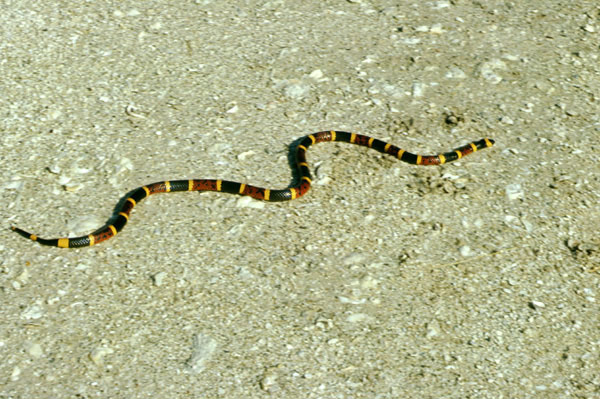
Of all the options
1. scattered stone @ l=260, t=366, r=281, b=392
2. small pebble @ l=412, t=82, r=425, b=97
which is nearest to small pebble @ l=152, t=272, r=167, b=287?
scattered stone @ l=260, t=366, r=281, b=392

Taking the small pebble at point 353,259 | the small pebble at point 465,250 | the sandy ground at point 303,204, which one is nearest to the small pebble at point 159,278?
the sandy ground at point 303,204

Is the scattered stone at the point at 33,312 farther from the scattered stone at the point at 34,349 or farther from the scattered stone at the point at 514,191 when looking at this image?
the scattered stone at the point at 514,191

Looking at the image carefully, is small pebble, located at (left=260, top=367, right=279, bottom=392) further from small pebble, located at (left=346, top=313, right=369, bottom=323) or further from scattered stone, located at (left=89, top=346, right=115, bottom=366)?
scattered stone, located at (left=89, top=346, right=115, bottom=366)

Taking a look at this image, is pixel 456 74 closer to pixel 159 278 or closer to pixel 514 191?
pixel 514 191

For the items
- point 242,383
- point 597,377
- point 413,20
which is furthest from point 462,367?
point 413,20

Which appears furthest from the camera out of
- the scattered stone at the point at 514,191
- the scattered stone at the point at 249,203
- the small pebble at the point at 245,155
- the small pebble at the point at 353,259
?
the small pebble at the point at 245,155

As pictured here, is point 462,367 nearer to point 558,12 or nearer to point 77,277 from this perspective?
point 77,277
